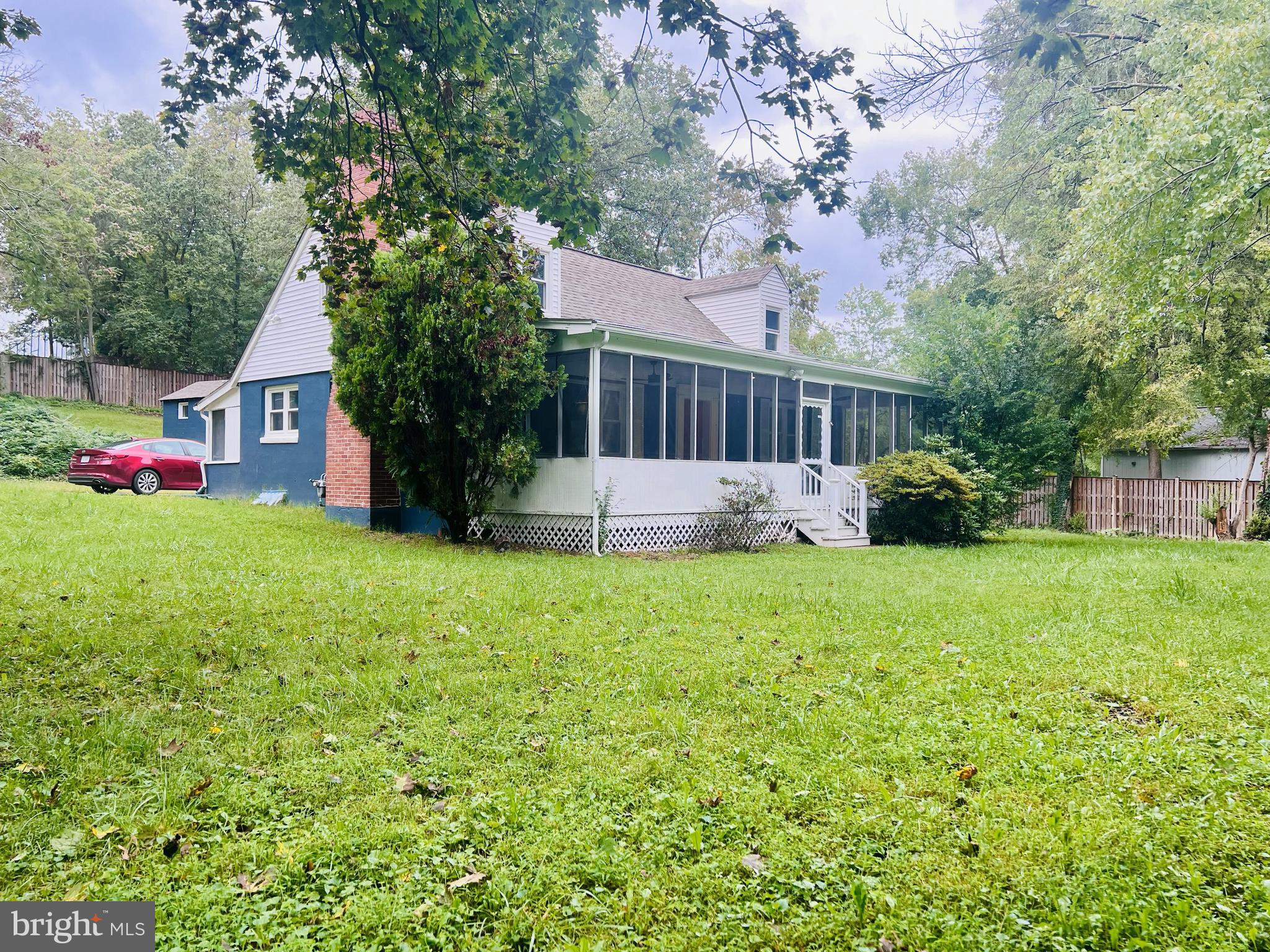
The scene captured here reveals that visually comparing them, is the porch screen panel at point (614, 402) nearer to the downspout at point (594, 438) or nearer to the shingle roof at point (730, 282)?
the downspout at point (594, 438)

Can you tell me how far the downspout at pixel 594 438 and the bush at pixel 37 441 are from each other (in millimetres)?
16335

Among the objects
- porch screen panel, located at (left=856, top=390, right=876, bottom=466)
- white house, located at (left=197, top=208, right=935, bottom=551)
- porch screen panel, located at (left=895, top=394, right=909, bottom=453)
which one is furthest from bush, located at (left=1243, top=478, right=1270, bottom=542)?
porch screen panel, located at (left=856, top=390, right=876, bottom=466)

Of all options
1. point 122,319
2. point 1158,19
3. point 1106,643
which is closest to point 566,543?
point 1106,643

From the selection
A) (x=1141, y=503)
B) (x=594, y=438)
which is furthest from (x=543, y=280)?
(x=1141, y=503)

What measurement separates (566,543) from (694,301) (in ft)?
33.4

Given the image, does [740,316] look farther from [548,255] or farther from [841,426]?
[548,255]

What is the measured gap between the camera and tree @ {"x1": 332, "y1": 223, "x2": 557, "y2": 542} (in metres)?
11.2

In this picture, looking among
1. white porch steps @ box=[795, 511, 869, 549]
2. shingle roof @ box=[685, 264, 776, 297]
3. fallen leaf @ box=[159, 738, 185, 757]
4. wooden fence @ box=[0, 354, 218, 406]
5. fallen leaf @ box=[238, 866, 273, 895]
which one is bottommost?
fallen leaf @ box=[238, 866, 273, 895]

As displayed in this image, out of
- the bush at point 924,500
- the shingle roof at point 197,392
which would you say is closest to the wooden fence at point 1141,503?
the bush at point 924,500

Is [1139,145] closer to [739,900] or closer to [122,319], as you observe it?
[739,900]

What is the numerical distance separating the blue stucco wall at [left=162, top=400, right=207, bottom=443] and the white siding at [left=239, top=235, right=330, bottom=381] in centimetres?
676

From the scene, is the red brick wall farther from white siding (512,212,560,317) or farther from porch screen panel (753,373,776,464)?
porch screen panel (753,373,776,464)

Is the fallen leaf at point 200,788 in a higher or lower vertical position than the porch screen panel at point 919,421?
lower

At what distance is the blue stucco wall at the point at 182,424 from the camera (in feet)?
76.6
